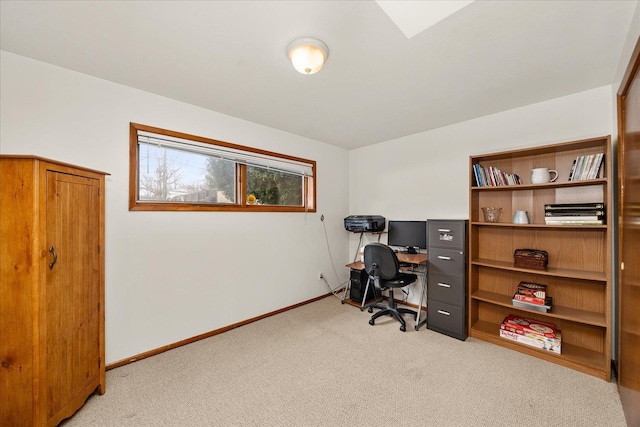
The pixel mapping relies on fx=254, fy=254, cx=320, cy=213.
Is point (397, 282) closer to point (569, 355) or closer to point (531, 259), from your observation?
point (531, 259)

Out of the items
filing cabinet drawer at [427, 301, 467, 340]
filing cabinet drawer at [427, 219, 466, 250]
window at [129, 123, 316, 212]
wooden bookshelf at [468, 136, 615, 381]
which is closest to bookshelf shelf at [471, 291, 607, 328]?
wooden bookshelf at [468, 136, 615, 381]

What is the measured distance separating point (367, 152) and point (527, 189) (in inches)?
86.2

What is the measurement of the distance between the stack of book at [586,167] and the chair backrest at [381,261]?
171 centimetres

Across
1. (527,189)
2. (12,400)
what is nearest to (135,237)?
(12,400)

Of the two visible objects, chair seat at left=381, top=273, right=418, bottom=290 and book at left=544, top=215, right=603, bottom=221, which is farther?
chair seat at left=381, top=273, right=418, bottom=290

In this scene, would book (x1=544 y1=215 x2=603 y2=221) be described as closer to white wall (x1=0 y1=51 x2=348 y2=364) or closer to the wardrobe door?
white wall (x1=0 y1=51 x2=348 y2=364)

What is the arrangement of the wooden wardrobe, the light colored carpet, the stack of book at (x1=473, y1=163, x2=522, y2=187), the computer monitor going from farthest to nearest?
the computer monitor, the stack of book at (x1=473, y1=163, x2=522, y2=187), the light colored carpet, the wooden wardrobe

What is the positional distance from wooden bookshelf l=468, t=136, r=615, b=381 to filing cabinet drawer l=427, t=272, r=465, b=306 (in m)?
0.12

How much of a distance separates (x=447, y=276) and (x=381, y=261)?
718 millimetres

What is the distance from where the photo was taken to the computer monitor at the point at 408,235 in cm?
333

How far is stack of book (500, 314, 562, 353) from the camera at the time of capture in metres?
2.24

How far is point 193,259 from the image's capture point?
260 cm

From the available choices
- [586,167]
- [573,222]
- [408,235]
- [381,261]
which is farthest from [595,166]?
[381,261]

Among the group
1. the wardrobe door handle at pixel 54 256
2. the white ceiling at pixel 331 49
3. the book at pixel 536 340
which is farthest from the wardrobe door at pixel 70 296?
the book at pixel 536 340
